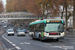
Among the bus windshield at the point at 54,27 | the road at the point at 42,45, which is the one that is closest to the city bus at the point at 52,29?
the bus windshield at the point at 54,27

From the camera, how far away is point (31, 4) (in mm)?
74562

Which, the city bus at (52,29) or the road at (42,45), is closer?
the road at (42,45)

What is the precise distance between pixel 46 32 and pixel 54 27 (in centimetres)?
95

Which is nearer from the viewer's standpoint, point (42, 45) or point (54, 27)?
point (42, 45)

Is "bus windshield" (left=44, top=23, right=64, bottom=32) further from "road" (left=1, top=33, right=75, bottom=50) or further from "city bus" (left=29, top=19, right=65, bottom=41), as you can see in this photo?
"road" (left=1, top=33, right=75, bottom=50)

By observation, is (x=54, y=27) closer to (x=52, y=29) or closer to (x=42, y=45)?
(x=52, y=29)

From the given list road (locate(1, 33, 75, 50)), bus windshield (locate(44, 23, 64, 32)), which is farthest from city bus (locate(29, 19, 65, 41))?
road (locate(1, 33, 75, 50))

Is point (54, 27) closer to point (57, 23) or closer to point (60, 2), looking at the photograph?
point (57, 23)

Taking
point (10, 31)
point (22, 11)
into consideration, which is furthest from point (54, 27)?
point (22, 11)

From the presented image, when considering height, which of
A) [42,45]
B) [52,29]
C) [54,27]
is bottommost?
[42,45]

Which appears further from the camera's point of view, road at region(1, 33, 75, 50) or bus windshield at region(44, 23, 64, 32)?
bus windshield at region(44, 23, 64, 32)

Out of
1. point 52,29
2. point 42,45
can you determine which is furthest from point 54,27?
point 42,45

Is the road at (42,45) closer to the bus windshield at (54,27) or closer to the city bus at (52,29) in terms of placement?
the city bus at (52,29)

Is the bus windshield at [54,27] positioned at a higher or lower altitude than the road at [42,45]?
higher
